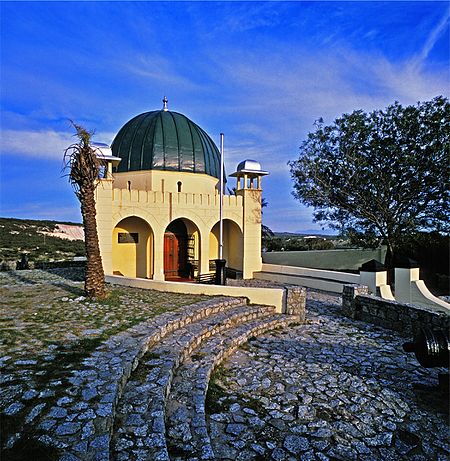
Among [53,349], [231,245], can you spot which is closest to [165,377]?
[53,349]

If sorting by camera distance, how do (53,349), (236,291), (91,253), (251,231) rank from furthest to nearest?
(251,231), (236,291), (91,253), (53,349)

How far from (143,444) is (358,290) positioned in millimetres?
8282

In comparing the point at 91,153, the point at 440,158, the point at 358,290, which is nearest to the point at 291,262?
the point at 440,158

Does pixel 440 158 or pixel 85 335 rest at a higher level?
pixel 440 158

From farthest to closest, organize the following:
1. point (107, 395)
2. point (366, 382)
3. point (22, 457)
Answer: point (366, 382)
point (107, 395)
point (22, 457)

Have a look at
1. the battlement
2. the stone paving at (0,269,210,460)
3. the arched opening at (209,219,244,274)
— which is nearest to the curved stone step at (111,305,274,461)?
the stone paving at (0,269,210,460)

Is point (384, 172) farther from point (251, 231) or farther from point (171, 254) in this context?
point (171, 254)

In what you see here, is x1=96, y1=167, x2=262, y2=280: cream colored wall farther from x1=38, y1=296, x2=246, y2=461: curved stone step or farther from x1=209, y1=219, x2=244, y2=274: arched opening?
x1=38, y1=296, x2=246, y2=461: curved stone step

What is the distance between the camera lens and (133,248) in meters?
16.2

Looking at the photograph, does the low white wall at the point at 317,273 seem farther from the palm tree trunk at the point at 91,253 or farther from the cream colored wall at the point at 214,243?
the palm tree trunk at the point at 91,253

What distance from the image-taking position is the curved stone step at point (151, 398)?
3.14 m

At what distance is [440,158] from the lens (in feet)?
48.6

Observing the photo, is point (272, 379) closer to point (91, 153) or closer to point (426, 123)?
point (91, 153)

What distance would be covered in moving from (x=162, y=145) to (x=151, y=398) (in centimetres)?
1358
